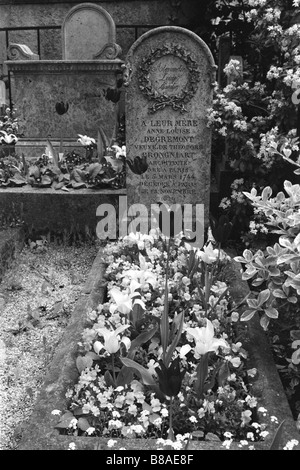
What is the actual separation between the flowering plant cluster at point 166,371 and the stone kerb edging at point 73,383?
47mm

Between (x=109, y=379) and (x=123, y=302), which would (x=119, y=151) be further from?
(x=109, y=379)

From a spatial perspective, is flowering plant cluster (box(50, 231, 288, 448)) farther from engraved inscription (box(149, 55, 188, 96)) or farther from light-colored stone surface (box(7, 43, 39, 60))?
light-colored stone surface (box(7, 43, 39, 60))

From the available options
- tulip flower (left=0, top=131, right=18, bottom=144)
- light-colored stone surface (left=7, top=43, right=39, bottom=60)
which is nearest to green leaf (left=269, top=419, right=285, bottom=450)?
tulip flower (left=0, top=131, right=18, bottom=144)

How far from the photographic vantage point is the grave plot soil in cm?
309

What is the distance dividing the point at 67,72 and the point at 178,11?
2647 millimetres

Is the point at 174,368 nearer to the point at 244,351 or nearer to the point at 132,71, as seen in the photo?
the point at 244,351

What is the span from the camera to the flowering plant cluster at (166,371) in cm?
238

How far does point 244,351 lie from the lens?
296 cm

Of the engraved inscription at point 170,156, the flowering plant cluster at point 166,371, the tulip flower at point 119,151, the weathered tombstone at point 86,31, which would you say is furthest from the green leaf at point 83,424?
the weathered tombstone at point 86,31

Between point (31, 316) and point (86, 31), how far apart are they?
524cm

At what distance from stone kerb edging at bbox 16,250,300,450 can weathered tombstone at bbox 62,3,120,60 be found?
519 centimetres

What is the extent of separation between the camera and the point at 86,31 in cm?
806

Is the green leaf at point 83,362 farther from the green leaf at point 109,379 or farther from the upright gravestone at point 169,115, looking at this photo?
the upright gravestone at point 169,115

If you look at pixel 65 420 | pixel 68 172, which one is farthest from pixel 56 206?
pixel 65 420
